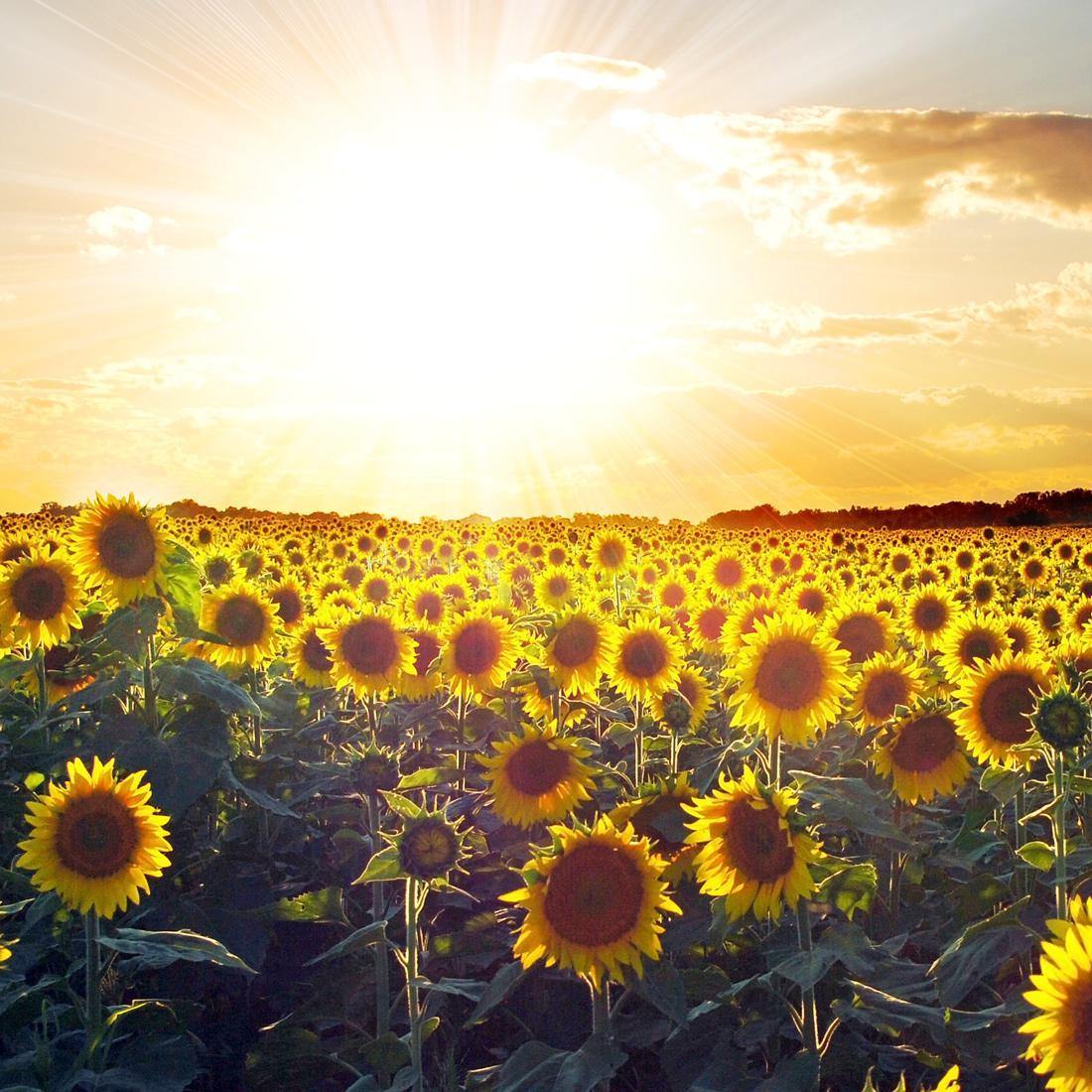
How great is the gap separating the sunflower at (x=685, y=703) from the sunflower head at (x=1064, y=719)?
3117 millimetres

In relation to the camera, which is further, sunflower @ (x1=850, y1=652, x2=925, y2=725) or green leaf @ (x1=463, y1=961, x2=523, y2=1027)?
sunflower @ (x1=850, y1=652, x2=925, y2=725)

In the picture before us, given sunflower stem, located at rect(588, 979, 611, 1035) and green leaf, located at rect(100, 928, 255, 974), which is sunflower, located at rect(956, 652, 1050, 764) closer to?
sunflower stem, located at rect(588, 979, 611, 1035)

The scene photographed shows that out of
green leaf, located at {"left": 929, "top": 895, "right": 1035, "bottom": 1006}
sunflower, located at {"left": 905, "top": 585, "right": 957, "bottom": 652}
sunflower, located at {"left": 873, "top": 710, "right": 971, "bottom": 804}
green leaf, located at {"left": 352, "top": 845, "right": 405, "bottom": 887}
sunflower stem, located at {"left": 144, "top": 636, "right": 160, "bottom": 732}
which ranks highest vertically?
sunflower, located at {"left": 905, "top": 585, "right": 957, "bottom": 652}

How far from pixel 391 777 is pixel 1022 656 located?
12.9ft

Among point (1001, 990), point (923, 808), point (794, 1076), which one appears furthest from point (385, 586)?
point (794, 1076)

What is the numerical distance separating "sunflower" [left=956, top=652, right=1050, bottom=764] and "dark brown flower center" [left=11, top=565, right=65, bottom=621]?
5.85 metres

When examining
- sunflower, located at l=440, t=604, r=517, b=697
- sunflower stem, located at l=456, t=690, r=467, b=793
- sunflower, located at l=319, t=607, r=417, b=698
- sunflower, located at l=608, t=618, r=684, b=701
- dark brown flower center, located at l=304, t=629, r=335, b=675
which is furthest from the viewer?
dark brown flower center, located at l=304, t=629, r=335, b=675

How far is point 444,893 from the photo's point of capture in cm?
678

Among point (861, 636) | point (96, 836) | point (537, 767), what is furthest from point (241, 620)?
point (861, 636)

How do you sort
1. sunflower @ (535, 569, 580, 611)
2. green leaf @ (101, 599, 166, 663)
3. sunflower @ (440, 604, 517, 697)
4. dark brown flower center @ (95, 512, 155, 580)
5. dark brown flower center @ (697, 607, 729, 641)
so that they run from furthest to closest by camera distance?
sunflower @ (535, 569, 580, 611) → dark brown flower center @ (697, 607, 729, 641) → sunflower @ (440, 604, 517, 697) → dark brown flower center @ (95, 512, 155, 580) → green leaf @ (101, 599, 166, 663)

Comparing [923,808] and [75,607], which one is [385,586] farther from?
[923,808]

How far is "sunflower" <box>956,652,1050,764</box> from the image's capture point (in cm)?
581

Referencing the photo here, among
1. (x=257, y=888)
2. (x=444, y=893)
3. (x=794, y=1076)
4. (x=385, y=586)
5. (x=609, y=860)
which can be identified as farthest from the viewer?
(x=385, y=586)

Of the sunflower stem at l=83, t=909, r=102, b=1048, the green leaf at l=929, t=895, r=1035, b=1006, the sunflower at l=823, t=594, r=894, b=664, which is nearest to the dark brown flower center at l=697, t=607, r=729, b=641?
the sunflower at l=823, t=594, r=894, b=664
